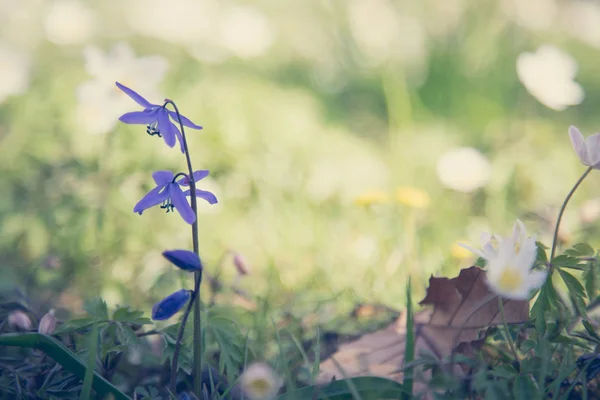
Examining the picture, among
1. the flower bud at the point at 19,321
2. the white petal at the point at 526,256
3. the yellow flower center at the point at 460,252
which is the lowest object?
the yellow flower center at the point at 460,252

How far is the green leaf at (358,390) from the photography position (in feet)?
3.11

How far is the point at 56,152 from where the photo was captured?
7.09ft

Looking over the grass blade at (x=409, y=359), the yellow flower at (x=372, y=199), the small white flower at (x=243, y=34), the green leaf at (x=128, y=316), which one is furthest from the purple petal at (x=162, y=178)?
the small white flower at (x=243, y=34)

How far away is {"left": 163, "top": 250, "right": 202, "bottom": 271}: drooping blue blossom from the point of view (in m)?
0.85

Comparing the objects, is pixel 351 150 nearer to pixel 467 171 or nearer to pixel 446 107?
pixel 467 171

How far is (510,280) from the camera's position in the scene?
89 centimetres

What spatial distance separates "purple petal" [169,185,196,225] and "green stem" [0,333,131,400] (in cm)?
29

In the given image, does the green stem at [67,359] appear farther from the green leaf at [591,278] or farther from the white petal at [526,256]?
the green leaf at [591,278]

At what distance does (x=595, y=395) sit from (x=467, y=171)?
139 centimetres

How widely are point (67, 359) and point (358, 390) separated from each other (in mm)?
480

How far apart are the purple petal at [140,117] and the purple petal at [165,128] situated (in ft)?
0.04

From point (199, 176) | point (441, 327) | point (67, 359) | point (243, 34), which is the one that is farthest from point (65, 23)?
point (441, 327)

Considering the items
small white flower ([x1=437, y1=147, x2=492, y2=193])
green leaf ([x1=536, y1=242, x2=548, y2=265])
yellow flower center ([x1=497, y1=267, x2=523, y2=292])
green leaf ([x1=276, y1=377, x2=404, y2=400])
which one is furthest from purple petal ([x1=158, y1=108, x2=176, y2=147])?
small white flower ([x1=437, y1=147, x2=492, y2=193])

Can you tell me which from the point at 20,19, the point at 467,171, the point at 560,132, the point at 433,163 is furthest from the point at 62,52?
the point at 560,132
